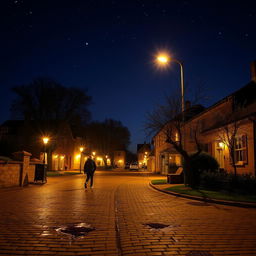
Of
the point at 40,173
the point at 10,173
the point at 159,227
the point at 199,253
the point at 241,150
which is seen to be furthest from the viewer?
the point at 40,173

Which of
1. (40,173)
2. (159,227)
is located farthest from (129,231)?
(40,173)

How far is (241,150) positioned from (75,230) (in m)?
13.9

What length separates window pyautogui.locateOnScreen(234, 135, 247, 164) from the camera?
52.8ft

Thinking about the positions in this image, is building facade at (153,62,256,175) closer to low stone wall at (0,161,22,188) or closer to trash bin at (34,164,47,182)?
trash bin at (34,164,47,182)

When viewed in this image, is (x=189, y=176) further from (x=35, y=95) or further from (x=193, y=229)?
(x=35, y=95)

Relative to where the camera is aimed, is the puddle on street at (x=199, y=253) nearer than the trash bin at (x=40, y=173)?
Yes

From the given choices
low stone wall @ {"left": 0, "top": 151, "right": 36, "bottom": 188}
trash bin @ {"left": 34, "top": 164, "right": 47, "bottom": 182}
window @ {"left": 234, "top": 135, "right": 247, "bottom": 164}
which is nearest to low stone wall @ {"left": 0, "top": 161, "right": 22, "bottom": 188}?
low stone wall @ {"left": 0, "top": 151, "right": 36, "bottom": 188}

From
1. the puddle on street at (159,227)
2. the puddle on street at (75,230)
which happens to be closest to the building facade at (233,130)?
the puddle on street at (159,227)

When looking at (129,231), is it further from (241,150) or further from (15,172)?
(241,150)

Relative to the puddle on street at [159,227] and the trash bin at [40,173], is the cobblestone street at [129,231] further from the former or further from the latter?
the trash bin at [40,173]

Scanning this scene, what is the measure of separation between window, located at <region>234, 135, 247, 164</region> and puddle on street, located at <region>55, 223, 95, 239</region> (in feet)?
42.1

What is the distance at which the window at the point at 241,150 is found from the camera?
52.8ft

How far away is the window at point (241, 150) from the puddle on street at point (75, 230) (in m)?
12.8

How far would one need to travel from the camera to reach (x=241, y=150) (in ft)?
55.1
